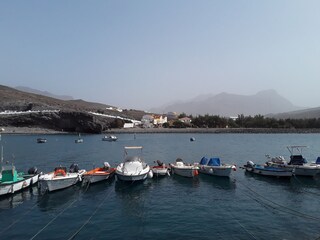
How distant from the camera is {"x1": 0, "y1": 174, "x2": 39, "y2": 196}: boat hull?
27.3 metres

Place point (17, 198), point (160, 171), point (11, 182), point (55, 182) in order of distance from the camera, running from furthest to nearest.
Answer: point (160, 171) → point (55, 182) → point (11, 182) → point (17, 198)

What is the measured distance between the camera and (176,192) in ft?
99.2

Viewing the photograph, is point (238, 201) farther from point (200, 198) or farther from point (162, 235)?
point (162, 235)

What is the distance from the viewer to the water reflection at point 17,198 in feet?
84.1

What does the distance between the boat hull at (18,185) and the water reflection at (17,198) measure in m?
0.43

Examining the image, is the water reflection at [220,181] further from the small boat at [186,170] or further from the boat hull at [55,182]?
the boat hull at [55,182]

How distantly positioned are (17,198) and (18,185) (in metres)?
1.67

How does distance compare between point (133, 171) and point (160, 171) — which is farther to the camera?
point (160, 171)

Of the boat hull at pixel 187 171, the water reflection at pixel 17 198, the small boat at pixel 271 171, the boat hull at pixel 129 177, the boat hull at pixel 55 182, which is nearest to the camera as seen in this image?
the water reflection at pixel 17 198

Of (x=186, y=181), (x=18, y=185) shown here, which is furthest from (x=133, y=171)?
(x=18, y=185)

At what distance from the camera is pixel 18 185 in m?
29.0

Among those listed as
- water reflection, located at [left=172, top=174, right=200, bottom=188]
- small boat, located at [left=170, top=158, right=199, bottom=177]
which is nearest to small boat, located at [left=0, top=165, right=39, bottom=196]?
water reflection, located at [left=172, top=174, right=200, bottom=188]

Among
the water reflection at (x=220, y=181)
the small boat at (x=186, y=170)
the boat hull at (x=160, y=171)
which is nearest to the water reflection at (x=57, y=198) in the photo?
the boat hull at (x=160, y=171)

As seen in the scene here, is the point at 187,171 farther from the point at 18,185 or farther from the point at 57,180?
the point at 18,185
